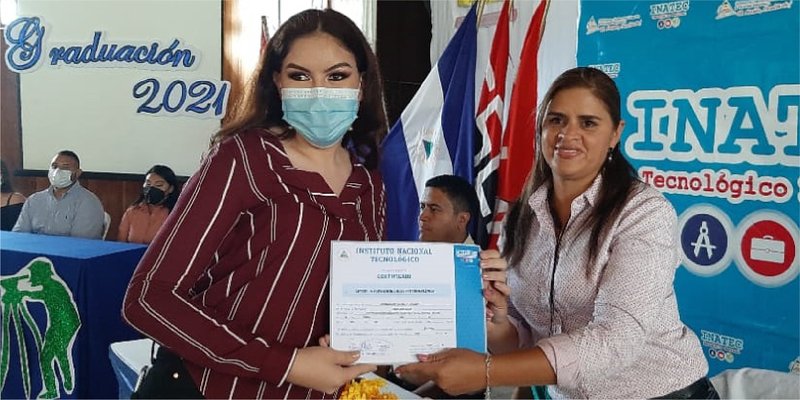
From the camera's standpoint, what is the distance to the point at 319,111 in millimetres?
1351

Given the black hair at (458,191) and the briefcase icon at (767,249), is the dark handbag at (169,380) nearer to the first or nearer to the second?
the briefcase icon at (767,249)

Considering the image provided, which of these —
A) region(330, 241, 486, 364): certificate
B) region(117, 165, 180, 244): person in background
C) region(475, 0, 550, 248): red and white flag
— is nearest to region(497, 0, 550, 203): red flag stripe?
region(475, 0, 550, 248): red and white flag

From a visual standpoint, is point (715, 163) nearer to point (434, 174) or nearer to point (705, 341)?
point (705, 341)

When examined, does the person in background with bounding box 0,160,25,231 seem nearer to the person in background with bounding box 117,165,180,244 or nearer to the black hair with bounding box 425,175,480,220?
the person in background with bounding box 117,165,180,244

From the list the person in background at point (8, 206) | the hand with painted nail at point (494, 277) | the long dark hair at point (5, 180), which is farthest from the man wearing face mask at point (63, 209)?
the hand with painted nail at point (494, 277)

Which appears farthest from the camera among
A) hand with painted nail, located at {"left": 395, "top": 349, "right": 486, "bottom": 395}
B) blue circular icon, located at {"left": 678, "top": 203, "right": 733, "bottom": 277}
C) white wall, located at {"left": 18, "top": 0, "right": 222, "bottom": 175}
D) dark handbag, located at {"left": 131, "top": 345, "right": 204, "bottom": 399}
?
white wall, located at {"left": 18, "top": 0, "right": 222, "bottom": 175}

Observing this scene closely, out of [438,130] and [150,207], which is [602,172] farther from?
[150,207]

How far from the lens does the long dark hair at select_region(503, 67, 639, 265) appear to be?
1586 millimetres

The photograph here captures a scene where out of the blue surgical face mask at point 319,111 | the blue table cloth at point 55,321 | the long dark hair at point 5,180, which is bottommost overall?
the blue table cloth at point 55,321

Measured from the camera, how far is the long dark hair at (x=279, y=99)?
134 centimetres

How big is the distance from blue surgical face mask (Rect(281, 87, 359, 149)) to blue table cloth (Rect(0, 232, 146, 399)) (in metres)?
2.34

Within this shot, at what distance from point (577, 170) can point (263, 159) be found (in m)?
0.77

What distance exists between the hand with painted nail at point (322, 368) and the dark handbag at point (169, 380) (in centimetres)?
20

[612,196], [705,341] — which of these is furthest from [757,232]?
[612,196]
